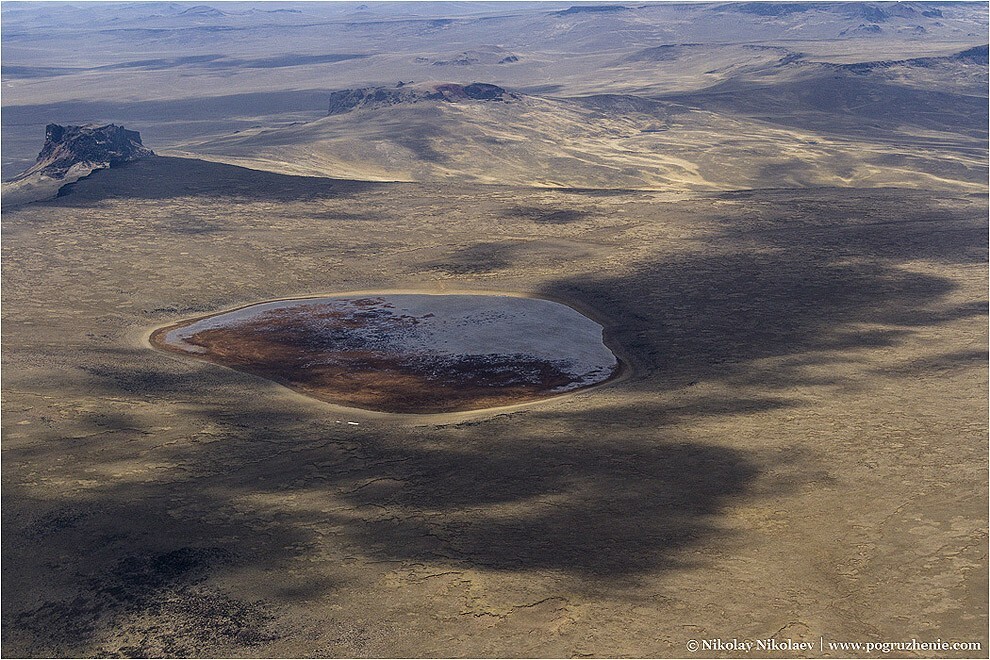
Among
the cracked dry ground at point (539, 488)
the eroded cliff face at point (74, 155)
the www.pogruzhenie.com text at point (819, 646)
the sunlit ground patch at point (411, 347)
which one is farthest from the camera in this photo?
the eroded cliff face at point (74, 155)

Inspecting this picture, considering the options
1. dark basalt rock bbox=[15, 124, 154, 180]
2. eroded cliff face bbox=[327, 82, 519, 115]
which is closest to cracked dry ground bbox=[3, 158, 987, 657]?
dark basalt rock bbox=[15, 124, 154, 180]

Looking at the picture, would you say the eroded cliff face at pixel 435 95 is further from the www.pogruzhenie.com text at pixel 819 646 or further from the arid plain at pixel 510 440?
the www.pogruzhenie.com text at pixel 819 646

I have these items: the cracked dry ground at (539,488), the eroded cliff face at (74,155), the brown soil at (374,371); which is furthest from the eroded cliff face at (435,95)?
the brown soil at (374,371)

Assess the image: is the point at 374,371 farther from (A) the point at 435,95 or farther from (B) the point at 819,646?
(A) the point at 435,95

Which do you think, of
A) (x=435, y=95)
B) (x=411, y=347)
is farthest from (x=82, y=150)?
(x=435, y=95)

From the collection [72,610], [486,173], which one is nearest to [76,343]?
[72,610]

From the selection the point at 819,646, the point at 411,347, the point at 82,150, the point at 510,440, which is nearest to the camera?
the point at 819,646
